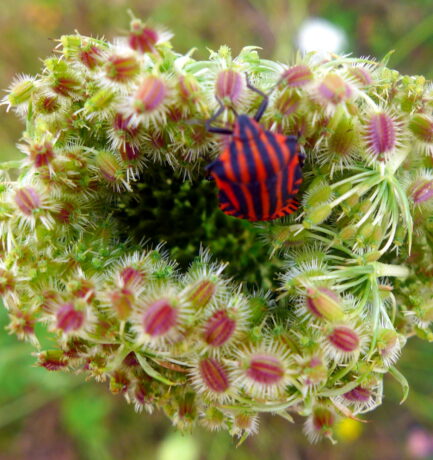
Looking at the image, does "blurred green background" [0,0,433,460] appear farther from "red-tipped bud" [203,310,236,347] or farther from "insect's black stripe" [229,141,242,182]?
"red-tipped bud" [203,310,236,347]

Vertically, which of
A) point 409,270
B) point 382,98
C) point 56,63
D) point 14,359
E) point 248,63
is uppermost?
point 382,98

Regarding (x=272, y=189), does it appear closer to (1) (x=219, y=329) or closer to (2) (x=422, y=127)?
→ (1) (x=219, y=329)

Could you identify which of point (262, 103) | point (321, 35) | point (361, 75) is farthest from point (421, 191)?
point (321, 35)

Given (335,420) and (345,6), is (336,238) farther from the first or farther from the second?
(345,6)

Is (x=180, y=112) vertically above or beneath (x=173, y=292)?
above

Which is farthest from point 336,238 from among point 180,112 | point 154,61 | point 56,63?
point 56,63
